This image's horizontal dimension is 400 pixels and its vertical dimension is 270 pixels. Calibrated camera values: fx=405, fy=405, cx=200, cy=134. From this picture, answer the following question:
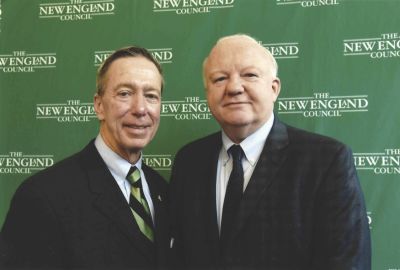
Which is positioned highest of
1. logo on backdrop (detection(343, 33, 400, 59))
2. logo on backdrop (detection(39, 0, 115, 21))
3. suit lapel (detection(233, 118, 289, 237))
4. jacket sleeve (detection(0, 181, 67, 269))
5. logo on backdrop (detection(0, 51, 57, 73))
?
logo on backdrop (detection(39, 0, 115, 21))

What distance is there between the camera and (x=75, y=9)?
2.13 metres

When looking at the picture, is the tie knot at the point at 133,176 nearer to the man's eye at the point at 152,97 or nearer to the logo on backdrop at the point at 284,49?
the man's eye at the point at 152,97

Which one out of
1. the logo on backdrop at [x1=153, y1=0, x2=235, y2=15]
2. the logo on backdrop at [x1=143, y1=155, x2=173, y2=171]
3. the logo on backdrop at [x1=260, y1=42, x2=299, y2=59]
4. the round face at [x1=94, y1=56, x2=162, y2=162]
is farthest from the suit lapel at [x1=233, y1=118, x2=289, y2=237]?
the logo on backdrop at [x1=153, y1=0, x2=235, y2=15]

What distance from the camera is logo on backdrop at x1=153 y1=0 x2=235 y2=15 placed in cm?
197

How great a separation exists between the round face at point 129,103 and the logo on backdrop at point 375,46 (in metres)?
0.92

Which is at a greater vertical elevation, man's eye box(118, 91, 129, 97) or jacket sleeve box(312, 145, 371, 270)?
man's eye box(118, 91, 129, 97)

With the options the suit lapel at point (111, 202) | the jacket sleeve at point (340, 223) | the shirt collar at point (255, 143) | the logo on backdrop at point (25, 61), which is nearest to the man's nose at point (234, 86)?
the shirt collar at point (255, 143)

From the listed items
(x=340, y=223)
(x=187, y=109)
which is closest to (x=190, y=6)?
(x=187, y=109)

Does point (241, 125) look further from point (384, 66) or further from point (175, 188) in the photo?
point (384, 66)

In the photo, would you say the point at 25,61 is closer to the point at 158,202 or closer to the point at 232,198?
the point at 158,202

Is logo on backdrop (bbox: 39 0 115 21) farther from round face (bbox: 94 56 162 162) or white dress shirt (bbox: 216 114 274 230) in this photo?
white dress shirt (bbox: 216 114 274 230)

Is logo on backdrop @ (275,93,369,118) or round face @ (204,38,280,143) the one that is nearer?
round face @ (204,38,280,143)

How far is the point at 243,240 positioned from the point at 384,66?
1058mm

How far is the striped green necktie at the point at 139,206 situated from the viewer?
149 cm
